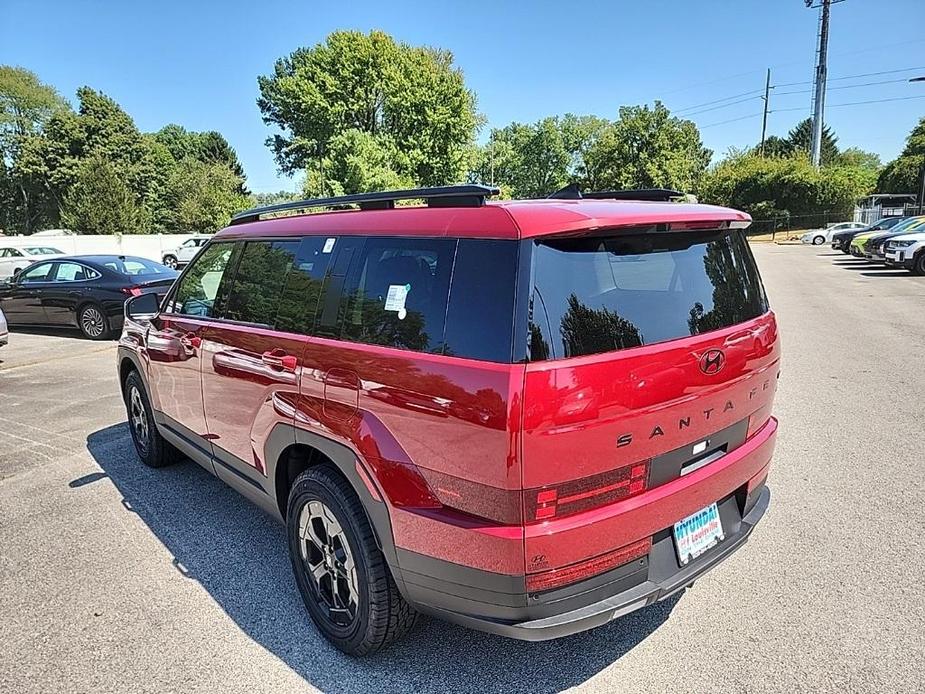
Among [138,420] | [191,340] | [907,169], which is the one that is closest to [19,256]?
[138,420]

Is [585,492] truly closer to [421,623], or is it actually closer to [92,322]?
[421,623]

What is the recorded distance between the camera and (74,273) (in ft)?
37.4

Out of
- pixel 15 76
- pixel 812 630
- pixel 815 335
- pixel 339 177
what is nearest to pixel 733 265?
pixel 812 630

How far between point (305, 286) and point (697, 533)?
202cm

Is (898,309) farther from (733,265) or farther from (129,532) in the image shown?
(129,532)

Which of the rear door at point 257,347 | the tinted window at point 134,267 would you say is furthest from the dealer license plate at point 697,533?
the tinted window at point 134,267

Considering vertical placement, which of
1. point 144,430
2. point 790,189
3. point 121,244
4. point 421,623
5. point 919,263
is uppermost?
point 790,189

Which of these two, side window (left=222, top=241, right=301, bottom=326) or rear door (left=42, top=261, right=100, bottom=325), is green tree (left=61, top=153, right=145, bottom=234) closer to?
rear door (left=42, top=261, right=100, bottom=325)

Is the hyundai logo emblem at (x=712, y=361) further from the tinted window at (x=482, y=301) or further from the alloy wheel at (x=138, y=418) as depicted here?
the alloy wheel at (x=138, y=418)

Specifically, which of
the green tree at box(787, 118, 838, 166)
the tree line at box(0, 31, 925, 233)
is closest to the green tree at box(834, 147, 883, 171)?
the green tree at box(787, 118, 838, 166)

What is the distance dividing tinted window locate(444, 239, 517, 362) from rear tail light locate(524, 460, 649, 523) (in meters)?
0.45

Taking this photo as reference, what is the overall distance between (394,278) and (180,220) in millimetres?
53186

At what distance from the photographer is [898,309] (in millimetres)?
11859

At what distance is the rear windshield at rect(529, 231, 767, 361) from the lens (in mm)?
2014
